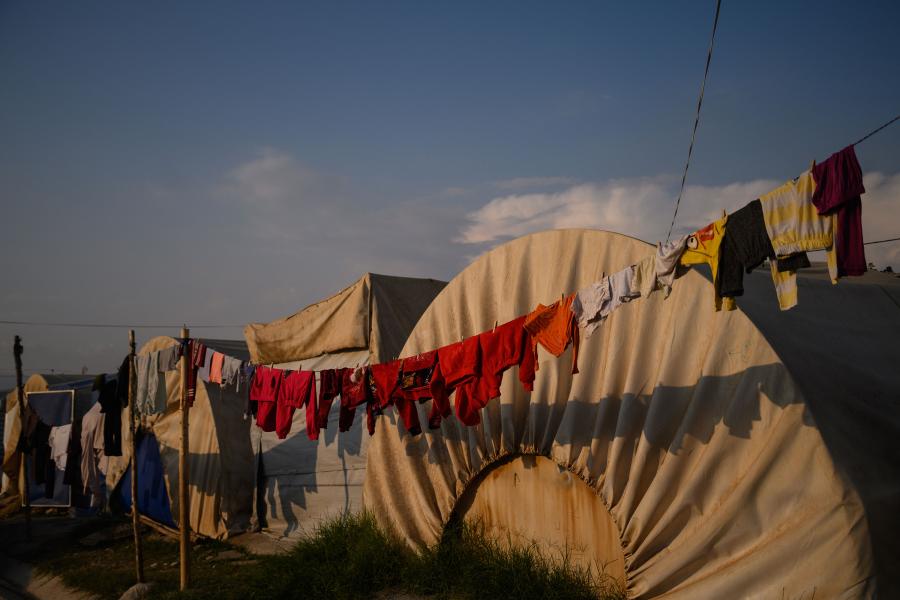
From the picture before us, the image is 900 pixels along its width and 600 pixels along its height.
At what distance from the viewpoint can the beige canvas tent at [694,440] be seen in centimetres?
450

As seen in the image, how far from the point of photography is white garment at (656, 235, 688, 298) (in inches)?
178

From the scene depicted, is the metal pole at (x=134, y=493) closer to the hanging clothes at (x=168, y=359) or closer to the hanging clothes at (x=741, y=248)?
the hanging clothes at (x=168, y=359)

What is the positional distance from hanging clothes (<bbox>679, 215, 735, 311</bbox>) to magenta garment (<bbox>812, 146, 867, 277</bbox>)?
68cm

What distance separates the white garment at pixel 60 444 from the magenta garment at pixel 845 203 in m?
16.8

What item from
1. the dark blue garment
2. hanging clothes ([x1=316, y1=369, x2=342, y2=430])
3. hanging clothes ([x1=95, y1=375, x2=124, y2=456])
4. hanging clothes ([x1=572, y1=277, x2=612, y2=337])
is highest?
hanging clothes ([x1=572, y1=277, x2=612, y2=337])

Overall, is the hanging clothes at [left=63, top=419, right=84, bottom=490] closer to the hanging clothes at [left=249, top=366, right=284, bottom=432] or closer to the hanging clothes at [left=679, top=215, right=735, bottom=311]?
the hanging clothes at [left=249, top=366, right=284, bottom=432]

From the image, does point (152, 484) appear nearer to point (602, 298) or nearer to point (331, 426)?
point (331, 426)

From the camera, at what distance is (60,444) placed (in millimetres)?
15117

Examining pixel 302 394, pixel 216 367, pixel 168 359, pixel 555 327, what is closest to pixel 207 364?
pixel 216 367

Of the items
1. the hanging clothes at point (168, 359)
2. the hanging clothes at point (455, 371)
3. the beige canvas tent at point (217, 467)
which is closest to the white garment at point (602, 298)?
the hanging clothes at point (455, 371)

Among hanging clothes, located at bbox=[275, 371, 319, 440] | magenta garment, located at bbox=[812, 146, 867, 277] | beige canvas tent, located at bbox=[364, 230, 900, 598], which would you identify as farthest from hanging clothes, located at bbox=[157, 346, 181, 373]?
magenta garment, located at bbox=[812, 146, 867, 277]

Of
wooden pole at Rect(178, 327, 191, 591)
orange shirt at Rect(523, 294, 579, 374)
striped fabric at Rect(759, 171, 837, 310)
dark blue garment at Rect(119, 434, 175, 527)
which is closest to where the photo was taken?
striped fabric at Rect(759, 171, 837, 310)

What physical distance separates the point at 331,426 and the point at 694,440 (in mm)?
7201

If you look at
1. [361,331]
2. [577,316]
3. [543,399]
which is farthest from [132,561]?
[577,316]
